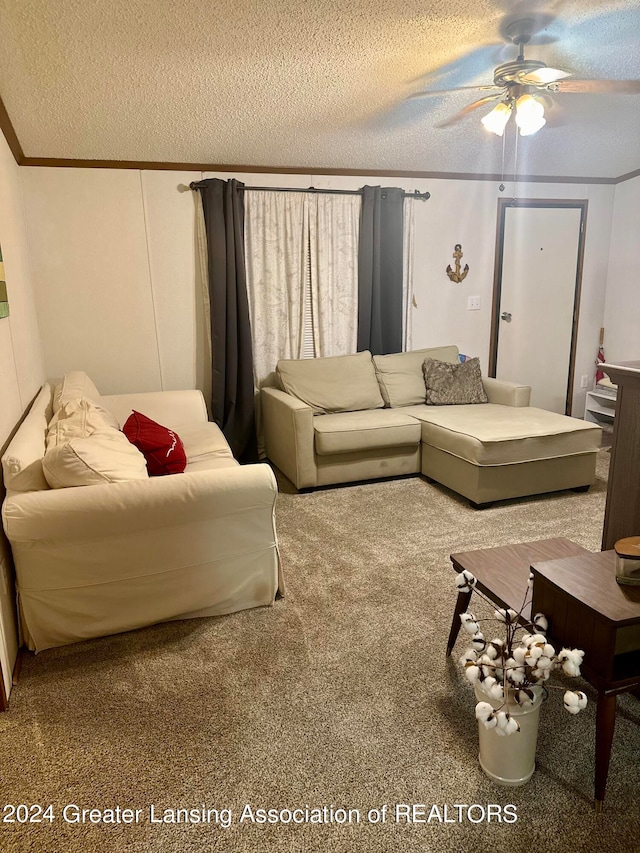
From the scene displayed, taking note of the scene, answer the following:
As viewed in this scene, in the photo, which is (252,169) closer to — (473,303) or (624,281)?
(473,303)

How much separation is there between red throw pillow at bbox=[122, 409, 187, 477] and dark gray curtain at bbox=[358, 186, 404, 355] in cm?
233

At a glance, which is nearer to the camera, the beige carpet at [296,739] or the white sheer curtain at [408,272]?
the beige carpet at [296,739]

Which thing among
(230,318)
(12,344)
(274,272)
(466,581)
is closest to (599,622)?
(466,581)

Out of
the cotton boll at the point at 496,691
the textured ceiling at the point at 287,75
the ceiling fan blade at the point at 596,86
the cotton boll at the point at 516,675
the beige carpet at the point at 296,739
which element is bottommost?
the beige carpet at the point at 296,739

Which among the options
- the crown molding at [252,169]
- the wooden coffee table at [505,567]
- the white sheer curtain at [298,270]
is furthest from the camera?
the white sheer curtain at [298,270]

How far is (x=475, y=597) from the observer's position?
2.38 metres

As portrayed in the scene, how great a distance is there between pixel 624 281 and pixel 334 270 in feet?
9.16

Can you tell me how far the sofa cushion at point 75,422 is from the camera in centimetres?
A: 235

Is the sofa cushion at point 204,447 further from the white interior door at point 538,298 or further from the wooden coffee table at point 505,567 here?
the white interior door at point 538,298

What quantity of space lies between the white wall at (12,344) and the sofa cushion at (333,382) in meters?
1.71

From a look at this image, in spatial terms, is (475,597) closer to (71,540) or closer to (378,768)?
(378,768)

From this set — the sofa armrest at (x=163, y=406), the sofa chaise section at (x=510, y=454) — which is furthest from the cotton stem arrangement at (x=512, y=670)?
the sofa armrest at (x=163, y=406)

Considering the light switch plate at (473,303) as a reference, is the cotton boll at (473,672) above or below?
below

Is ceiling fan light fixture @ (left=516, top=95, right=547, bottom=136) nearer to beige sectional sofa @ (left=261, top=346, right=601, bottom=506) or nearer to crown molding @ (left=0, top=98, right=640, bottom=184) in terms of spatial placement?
beige sectional sofa @ (left=261, top=346, right=601, bottom=506)
